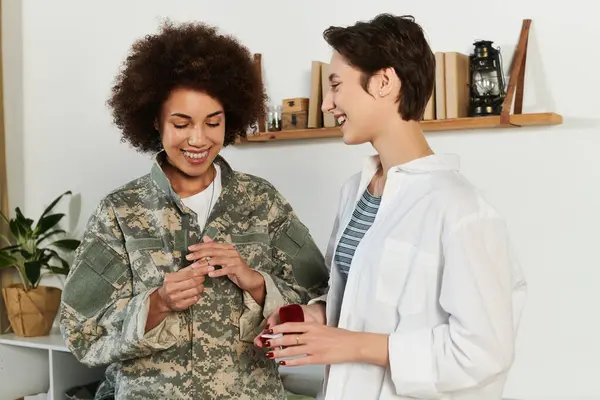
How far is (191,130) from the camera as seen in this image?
1804 mm

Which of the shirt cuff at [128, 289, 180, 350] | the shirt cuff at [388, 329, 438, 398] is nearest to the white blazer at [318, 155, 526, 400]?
the shirt cuff at [388, 329, 438, 398]

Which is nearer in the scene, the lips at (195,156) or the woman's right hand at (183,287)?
the woman's right hand at (183,287)

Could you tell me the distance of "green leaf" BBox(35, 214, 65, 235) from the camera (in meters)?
3.29

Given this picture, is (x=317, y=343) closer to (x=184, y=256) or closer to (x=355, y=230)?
(x=355, y=230)

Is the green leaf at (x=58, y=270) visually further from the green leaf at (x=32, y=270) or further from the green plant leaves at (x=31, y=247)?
the green leaf at (x=32, y=270)

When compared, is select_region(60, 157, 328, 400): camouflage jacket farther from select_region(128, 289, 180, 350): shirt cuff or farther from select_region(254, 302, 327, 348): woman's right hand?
select_region(254, 302, 327, 348): woman's right hand

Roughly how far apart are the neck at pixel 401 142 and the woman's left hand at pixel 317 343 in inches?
13.3

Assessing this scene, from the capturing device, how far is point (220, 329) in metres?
1.80

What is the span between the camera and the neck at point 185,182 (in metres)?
1.90

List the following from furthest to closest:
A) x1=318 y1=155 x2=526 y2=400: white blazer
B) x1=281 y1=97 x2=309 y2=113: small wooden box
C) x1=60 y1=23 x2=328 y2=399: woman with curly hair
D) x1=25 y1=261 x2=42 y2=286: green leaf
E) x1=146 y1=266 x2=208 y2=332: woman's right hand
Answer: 1. x1=25 y1=261 x2=42 y2=286: green leaf
2. x1=281 y1=97 x2=309 y2=113: small wooden box
3. x1=60 y1=23 x2=328 y2=399: woman with curly hair
4. x1=146 y1=266 x2=208 y2=332: woman's right hand
5. x1=318 y1=155 x2=526 y2=400: white blazer

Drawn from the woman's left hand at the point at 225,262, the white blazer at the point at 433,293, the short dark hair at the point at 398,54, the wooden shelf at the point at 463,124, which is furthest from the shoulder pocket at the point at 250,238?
the wooden shelf at the point at 463,124

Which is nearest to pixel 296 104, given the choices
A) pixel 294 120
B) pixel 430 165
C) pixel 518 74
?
pixel 294 120


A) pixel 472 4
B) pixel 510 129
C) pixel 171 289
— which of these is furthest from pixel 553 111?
pixel 171 289

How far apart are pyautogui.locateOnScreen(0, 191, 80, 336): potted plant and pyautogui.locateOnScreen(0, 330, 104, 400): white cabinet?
7 centimetres
